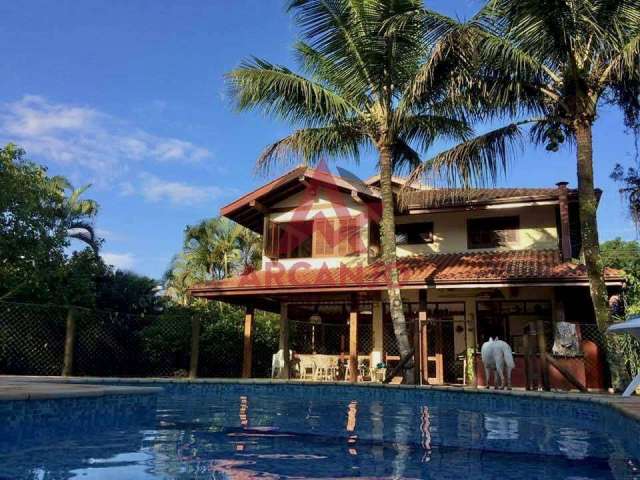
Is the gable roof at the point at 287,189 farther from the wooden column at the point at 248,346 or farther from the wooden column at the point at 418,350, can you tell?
the wooden column at the point at 418,350

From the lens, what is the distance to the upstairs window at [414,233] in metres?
16.5

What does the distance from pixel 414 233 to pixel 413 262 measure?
57.4 inches

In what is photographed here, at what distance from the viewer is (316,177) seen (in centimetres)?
1639

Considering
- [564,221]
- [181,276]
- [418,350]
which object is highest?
[181,276]

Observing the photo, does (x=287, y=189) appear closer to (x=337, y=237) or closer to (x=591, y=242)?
(x=337, y=237)

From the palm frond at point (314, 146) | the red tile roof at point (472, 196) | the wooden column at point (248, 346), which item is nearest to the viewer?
the palm frond at point (314, 146)

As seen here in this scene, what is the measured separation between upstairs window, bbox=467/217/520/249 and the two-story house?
0.09ft

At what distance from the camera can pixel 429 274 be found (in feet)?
44.7

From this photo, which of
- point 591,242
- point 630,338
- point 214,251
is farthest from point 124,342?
point 214,251

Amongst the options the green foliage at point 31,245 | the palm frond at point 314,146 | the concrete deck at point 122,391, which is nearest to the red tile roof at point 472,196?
the palm frond at point 314,146

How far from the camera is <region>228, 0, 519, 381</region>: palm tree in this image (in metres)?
11.9

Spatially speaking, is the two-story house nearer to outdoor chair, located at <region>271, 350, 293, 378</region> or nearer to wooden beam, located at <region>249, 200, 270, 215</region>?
wooden beam, located at <region>249, 200, 270, 215</region>

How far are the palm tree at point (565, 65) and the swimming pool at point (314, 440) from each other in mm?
4025

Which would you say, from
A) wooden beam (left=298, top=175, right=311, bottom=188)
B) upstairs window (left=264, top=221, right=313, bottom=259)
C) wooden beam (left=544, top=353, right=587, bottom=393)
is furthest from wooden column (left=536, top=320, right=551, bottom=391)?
wooden beam (left=298, top=175, right=311, bottom=188)
